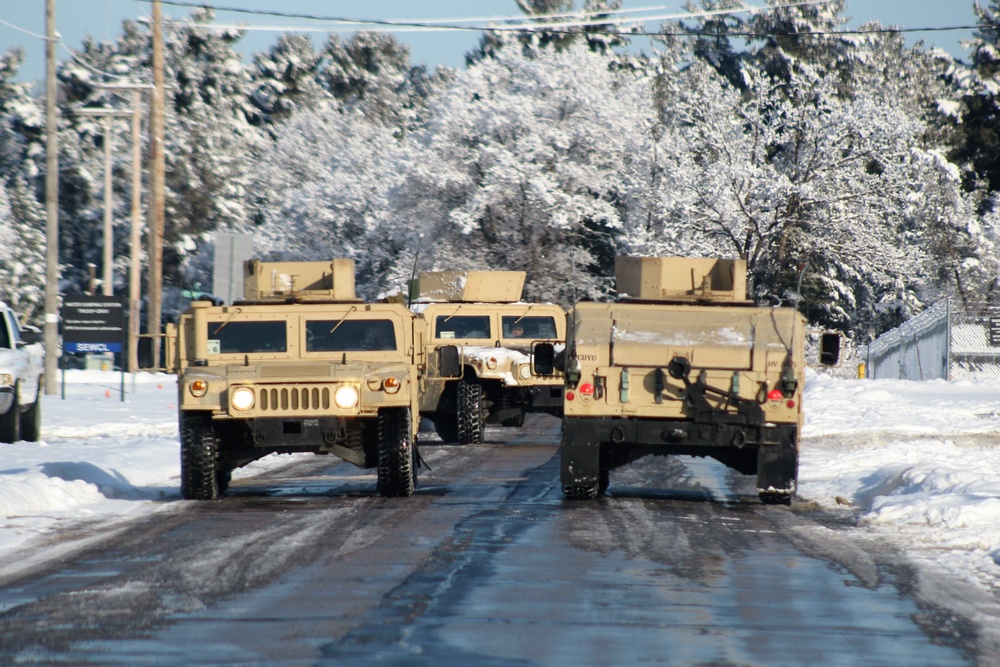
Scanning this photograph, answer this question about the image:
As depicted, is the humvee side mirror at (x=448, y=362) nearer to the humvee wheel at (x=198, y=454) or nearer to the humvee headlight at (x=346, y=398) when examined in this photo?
the humvee headlight at (x=346, y=398)

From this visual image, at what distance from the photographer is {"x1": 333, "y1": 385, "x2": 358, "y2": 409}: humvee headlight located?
13523 mm

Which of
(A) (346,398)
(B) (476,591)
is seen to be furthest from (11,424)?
(B) (476,591)

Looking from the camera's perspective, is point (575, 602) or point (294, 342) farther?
point (294, 342)

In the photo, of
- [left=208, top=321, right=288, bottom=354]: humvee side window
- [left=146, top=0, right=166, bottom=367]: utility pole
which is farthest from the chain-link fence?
[left=208, top=321, right=288, bottom=354]: humvee side window

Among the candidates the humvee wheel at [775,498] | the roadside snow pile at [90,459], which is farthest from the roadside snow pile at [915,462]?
the roadside snow pile at [90,459]

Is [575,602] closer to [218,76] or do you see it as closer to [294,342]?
[294,342]

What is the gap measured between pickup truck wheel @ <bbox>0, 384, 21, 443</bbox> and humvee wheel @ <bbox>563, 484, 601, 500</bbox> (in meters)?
9.50

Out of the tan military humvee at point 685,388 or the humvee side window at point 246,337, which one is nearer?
the tan military humvee at point 685,388

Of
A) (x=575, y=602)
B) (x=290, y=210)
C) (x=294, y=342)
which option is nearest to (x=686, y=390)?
(x=294, y=342)

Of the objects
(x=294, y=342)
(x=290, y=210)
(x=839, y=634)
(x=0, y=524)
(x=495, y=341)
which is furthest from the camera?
(x=290, y=210)

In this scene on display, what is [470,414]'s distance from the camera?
22641mm

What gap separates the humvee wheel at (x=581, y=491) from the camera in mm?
13703

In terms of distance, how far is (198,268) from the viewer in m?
72.6

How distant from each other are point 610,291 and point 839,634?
49078 mm
